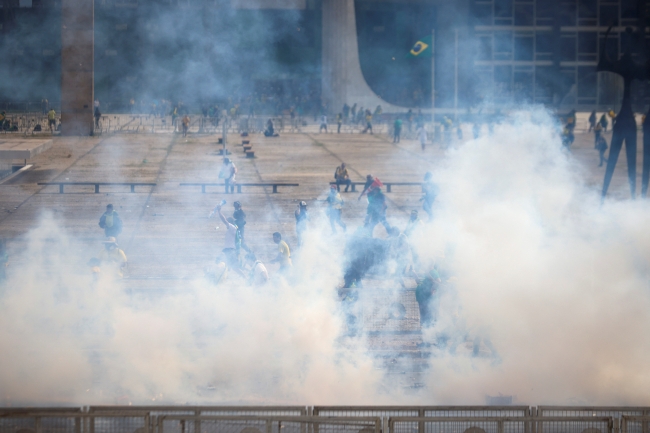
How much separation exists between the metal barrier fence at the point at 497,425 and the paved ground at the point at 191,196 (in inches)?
91.9

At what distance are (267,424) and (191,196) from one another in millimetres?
13880

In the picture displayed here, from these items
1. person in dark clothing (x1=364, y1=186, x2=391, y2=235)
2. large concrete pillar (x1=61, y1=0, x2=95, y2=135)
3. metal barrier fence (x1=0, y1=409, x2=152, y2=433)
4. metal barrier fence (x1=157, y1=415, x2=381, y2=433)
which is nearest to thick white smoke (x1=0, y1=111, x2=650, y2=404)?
metal barrier fence (x1=157, y1=415, x2=381, y2=433)

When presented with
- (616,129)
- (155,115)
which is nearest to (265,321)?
(616,129)

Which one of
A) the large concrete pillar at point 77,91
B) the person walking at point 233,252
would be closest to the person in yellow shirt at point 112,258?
the person walking at point 233,252

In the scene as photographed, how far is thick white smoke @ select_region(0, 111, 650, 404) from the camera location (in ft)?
28.1

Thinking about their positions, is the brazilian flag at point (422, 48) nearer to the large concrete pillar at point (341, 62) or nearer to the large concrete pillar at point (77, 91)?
the large concrete pillar at point (341, 62)

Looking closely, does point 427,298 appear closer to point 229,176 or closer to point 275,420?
point 275,420

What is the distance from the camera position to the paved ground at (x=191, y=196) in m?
12.4

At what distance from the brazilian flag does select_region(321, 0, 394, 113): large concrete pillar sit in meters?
9.75

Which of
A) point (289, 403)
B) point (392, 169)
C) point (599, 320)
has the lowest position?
point (289, 403)

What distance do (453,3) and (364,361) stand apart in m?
35.5

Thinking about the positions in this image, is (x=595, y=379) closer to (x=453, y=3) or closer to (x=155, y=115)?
(x=155, y=115)

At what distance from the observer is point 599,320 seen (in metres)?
9.65

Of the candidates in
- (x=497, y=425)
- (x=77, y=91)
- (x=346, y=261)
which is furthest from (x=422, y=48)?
(x=497, y=425)
